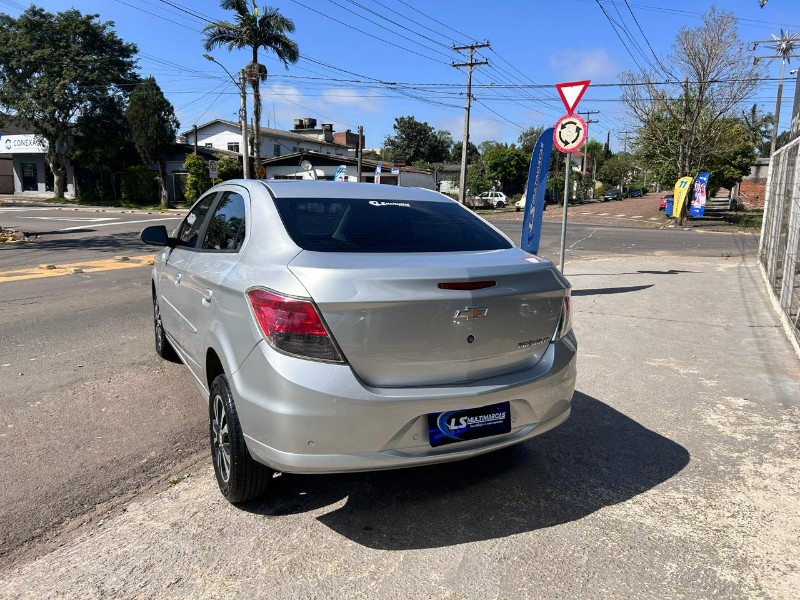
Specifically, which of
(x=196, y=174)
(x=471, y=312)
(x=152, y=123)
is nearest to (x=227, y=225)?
(x=471, y=312)

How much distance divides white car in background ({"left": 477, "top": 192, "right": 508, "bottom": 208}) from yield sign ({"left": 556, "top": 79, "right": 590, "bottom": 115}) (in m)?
46.2

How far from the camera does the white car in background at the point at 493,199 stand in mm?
54219

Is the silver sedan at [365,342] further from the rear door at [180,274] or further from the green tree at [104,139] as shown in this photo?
the green tree at [104,139]

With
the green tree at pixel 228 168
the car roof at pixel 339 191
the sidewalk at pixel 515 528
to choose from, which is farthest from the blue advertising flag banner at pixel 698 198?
the car roof at pixel 339 191

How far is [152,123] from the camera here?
130ft

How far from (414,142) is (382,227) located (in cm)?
8405

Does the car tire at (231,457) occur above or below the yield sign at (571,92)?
below

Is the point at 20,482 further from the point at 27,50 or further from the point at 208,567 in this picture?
the point at 27,50

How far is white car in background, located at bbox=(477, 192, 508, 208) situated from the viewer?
178 feet

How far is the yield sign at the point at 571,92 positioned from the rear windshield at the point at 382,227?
5.65m

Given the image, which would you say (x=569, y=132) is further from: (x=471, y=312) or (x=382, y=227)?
(x=471, y=312)

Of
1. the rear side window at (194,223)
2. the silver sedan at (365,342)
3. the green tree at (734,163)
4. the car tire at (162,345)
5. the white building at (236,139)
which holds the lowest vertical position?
the car tire at (162,345)

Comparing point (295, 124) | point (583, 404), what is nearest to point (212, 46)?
point (583, 404)

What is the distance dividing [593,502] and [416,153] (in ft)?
Answer: 277
